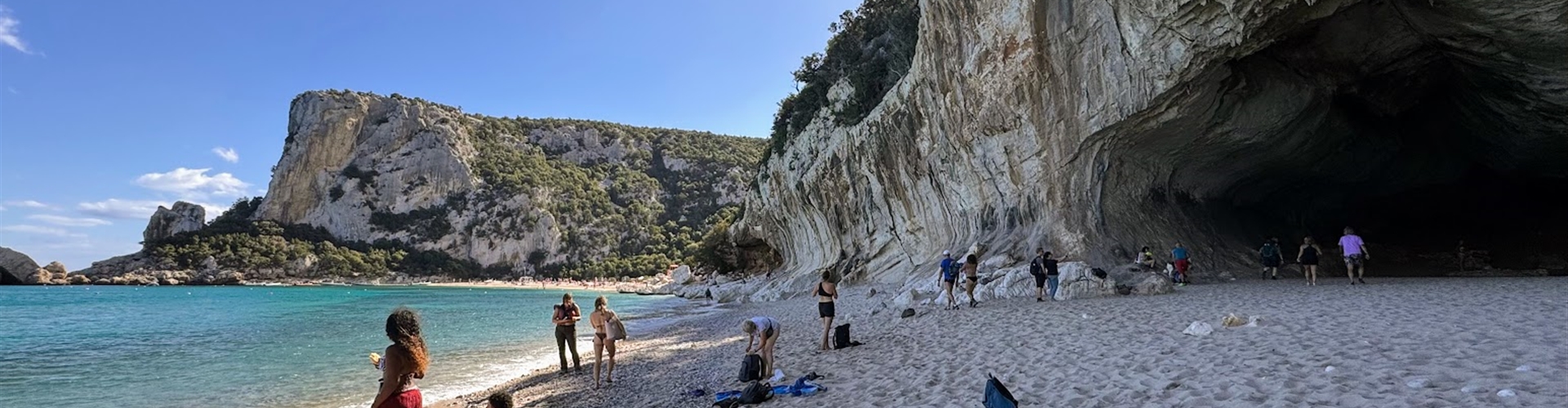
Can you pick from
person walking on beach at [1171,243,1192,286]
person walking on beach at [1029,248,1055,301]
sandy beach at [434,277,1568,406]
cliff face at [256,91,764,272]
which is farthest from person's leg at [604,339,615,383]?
cliff face at [256,91,764,272]

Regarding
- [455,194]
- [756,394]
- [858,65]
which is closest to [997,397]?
[756,394]

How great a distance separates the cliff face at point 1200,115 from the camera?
523 inches

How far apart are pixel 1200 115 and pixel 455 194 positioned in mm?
96652

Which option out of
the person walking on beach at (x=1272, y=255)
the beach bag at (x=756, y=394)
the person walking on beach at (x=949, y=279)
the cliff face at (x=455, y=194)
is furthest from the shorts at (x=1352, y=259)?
the cliff face at (x=455, y=194)

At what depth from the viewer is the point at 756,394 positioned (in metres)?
6.55

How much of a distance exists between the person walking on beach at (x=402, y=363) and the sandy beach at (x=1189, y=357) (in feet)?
12.1

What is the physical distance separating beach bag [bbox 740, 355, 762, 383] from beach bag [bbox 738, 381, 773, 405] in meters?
0.90

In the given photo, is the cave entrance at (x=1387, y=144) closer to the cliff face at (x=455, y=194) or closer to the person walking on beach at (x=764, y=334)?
the person walking on beach at (x=764, y=334)

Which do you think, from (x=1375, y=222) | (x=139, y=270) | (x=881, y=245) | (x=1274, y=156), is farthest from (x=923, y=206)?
(x=139, y=270)

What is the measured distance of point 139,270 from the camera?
77.6 metres

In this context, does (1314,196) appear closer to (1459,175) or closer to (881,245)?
(1459,175)

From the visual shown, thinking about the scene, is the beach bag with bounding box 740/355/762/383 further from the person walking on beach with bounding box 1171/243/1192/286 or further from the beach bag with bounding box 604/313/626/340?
the person walking on beach with bounding box 1171/243/1192/286

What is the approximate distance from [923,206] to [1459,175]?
56.9 ft

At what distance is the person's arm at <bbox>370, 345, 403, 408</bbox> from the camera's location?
3262 mm
